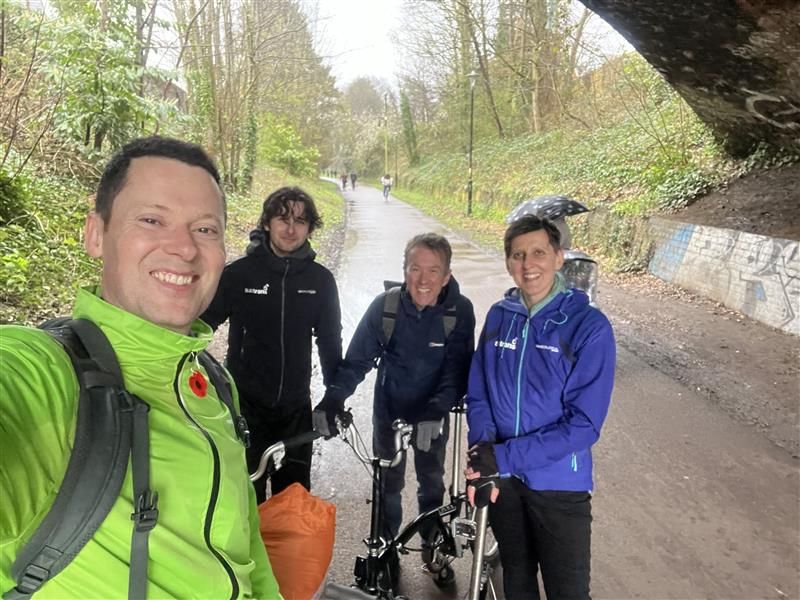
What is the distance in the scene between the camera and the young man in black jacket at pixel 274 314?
2.87 meters

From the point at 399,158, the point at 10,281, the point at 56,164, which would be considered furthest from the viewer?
the point at 399,158

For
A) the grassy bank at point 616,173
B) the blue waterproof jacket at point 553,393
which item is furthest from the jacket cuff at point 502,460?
the grassy bank at point 616,173

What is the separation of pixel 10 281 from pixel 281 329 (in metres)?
4.25

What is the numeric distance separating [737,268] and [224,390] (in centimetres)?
861

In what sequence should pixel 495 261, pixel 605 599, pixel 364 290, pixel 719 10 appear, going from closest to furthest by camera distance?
pixel 605 599 < pixel 719 10 < pixel 364 290 < pixel 495 261

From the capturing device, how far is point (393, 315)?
2.80m

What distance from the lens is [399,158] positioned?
46.3m

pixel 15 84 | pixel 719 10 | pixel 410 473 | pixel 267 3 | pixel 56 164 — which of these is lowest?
pixel 410 473

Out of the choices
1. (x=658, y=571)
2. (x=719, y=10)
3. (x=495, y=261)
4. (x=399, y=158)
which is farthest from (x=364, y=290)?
(x=399, y=158)

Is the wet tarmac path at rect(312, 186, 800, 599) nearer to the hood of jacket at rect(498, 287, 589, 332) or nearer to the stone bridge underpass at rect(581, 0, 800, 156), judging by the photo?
the hood of jacket at rect(498, 287, 589, 332)

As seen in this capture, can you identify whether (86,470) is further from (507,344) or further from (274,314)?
(274,314)

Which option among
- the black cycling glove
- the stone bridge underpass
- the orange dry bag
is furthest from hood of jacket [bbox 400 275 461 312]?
the stone bridge underpass

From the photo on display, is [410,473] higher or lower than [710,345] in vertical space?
lower

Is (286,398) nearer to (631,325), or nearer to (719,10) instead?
(631,325)
